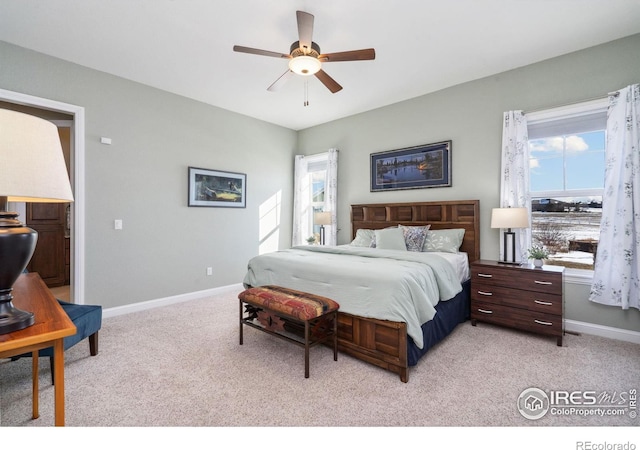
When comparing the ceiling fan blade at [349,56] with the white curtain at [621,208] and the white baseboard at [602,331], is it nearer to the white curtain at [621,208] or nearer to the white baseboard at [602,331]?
the white curtain at [621,208]

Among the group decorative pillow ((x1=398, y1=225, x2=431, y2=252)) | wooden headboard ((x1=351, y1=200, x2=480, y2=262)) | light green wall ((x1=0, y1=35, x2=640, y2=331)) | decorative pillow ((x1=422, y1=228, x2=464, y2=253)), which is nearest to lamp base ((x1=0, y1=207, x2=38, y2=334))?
light green wall ((x1=0, y1=35, x2=640, y2=331))

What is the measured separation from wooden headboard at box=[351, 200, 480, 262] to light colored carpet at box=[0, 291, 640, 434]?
1.18m

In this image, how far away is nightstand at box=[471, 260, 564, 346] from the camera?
9.03ft

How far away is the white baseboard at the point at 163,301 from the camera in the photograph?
3578mm

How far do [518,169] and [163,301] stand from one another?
4.69 m

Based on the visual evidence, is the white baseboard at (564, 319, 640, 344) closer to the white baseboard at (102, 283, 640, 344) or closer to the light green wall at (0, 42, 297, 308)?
the white baseboard at (102, 283, 640, 344)

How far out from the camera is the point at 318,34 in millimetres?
2783

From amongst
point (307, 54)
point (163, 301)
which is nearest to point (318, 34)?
point (307, 54)

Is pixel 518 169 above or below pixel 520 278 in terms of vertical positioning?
above

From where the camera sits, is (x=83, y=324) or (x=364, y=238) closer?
(x=83, y=324)

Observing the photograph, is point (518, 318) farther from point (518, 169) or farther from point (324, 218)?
point (324, 218)

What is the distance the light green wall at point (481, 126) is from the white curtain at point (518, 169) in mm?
155
